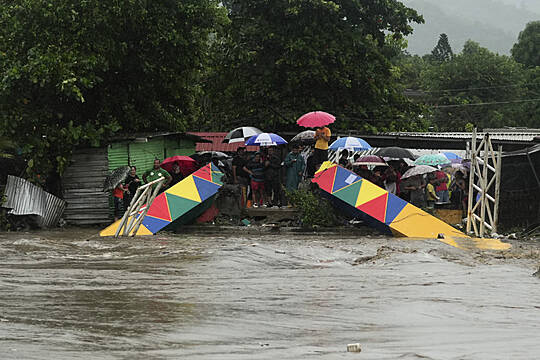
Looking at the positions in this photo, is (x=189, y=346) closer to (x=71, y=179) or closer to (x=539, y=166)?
(x=539, y=166)

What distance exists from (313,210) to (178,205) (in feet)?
10.0

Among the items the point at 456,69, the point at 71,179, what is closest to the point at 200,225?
the point at 71,179

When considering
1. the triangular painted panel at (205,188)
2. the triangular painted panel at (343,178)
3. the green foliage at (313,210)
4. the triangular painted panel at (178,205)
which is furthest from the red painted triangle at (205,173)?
the triangular painted panel at (343,178)

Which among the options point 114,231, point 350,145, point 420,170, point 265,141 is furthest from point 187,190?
point 420,170

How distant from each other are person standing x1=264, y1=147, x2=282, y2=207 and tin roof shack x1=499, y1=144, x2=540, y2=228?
5.49m

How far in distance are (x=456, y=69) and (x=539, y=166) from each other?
41979mm

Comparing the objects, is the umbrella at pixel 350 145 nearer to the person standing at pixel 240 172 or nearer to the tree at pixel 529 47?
the person standing at pixel 240 172

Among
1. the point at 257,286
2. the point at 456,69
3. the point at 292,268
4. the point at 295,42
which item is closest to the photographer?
the point at 257,286

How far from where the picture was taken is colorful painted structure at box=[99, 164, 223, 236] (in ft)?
59.4

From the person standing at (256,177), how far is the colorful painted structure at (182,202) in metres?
1.04

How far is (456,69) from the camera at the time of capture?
5772 centimetres

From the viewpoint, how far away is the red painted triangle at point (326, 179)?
61.6ft

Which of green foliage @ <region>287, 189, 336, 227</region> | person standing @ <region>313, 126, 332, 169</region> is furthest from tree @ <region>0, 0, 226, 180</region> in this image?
green foliage @ <region>287, 189, 336, 227</region>

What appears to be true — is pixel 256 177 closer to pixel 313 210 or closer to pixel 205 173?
pixel 205 173
